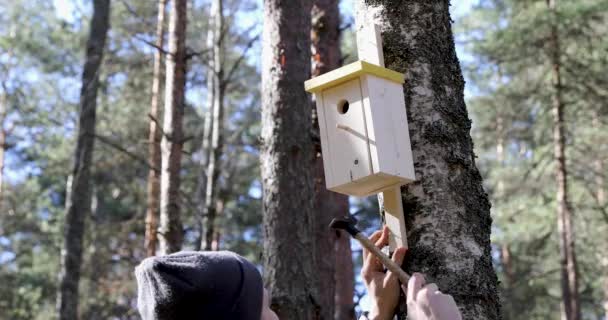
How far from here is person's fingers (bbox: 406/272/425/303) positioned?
7.06 feet

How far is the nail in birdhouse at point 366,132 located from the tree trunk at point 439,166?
69 mm

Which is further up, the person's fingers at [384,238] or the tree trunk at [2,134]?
the tree trunk at [2,134]

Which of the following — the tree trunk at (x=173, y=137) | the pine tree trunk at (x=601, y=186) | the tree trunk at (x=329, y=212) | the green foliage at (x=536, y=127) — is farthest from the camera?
the pine tree trunk at (x=601, y=186)

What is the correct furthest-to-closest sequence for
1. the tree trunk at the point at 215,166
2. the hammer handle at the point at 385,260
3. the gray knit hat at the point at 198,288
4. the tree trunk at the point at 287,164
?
the tree trunk at the point at 215,166 < the tree trunk at the point at 287,164 < the hammer handle at the point at 385,260 < the gray knit hat at the point at 198,288

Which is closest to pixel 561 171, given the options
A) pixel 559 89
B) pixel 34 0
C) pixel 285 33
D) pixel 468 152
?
pixel 559 89

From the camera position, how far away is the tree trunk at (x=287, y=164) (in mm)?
5227

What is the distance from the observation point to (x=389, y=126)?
251 cm

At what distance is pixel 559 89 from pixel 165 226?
8.05 metres

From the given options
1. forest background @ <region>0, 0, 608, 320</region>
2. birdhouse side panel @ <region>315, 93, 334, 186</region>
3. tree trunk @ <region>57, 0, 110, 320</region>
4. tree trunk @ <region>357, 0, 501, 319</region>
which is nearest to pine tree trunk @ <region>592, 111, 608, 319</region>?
forest background @ <region>0, 0, 608, 320</region>

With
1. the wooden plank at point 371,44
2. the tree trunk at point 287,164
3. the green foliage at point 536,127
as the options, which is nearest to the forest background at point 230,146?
the green foliage at point 536,127

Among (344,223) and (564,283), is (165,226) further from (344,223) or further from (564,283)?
(564,283)

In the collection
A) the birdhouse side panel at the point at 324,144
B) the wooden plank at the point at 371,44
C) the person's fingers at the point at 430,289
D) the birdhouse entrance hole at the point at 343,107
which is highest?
the wooden plank at the point at 371,44

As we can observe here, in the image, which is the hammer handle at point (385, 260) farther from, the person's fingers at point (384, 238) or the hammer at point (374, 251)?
the person's fingers at point (384, 238)

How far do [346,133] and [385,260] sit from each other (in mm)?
487
